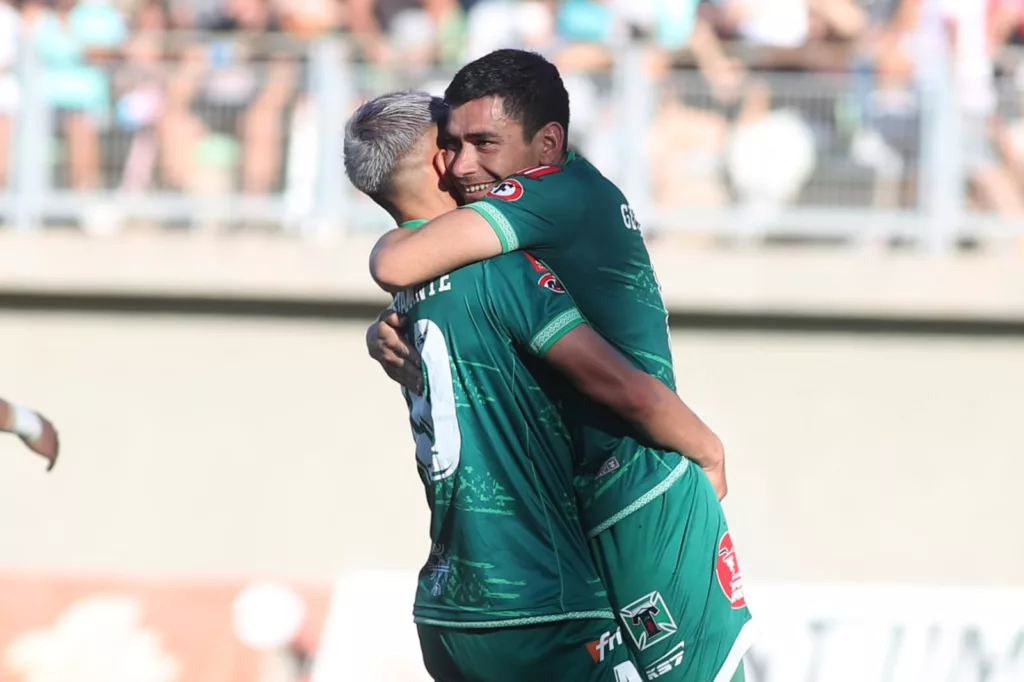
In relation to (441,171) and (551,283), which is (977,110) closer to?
(441,171)

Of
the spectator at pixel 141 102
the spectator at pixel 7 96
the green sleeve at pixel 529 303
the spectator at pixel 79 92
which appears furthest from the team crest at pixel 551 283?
the spectator at pixel 7 96

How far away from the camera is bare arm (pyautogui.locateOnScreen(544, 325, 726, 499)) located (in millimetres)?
2902

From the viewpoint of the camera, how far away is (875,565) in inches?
358

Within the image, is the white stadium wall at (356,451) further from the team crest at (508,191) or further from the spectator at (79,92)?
the team crest at (508,191)

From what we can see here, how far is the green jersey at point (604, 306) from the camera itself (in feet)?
9.83

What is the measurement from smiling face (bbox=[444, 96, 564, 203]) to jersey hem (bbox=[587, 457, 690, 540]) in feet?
2.28

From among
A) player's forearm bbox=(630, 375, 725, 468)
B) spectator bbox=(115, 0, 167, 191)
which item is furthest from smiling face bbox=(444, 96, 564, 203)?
spectator bbox=(115, 0, 167, 191)

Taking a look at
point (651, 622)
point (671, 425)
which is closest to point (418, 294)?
point (671, 425)

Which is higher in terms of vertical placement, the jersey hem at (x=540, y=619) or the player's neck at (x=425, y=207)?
the player's neck at (x=425, y=207)

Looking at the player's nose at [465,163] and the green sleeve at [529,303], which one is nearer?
the green sleeve at [529,303]

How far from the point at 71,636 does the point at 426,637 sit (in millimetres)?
4250

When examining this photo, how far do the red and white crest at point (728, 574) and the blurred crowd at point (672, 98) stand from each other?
595cm

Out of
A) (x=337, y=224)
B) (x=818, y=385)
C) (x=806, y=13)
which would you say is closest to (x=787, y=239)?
(x=818, y=385)

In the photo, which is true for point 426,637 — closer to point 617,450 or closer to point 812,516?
point 617,450
